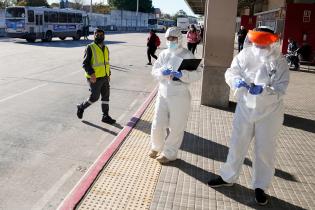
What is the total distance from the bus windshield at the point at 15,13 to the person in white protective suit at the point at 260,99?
27930 millimetres

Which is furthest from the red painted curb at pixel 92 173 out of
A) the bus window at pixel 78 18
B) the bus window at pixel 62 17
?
the bus window at pixel 78 18

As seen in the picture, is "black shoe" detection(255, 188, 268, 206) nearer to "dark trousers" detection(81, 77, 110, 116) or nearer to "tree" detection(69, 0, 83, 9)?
"dark trousers" detection(81, 77, 110, 116)

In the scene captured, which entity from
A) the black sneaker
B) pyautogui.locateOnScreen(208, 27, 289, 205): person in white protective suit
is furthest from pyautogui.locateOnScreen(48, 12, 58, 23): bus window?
pyautogui.locateOnScreen(208, 27, 289, 205): person in white protective suit

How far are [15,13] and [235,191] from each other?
28.7 m

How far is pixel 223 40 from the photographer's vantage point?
29.8 ft

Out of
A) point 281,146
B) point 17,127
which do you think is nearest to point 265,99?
point 281,146

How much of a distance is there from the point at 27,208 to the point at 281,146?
4185 mm

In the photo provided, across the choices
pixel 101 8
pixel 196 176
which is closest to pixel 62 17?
pixel 196 176

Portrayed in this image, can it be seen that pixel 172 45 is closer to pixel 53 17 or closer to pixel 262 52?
pixel 262 52

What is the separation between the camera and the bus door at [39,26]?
3020 cm

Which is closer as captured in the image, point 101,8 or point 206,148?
point 206,148

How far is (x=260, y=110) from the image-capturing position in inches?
168

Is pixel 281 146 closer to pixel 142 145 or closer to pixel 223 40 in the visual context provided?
pixel 142 145

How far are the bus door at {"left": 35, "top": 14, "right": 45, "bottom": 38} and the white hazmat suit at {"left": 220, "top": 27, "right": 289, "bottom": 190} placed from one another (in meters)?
28.1
